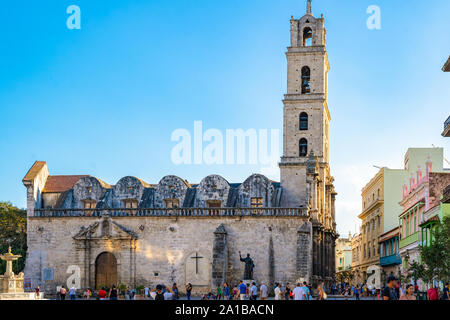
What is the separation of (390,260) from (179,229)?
860 inches

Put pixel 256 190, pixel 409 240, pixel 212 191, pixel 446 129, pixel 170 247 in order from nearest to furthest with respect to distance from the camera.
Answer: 1. pixel 446 129
2. pixel 170 247
3. pixel 256 190
4. pixel 212 191
5. pixel 409 240

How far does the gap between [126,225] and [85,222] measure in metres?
2.69

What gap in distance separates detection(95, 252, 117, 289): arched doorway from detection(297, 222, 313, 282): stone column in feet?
37.8

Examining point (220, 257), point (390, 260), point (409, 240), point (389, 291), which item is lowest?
point (390, 260)

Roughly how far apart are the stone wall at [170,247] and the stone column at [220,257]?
60mm

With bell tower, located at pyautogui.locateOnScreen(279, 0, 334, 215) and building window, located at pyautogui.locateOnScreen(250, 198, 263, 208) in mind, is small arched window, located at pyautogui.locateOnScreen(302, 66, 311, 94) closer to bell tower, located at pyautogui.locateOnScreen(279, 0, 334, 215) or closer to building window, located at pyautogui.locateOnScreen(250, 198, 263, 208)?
bell tower, located at pyautogui.locateOnScreen(279, 0, 334, 215)

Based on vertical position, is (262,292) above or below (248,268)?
below

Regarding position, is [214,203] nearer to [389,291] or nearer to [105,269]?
[105,269]

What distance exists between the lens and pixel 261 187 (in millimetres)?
42656

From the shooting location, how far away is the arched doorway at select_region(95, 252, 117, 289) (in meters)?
40.2

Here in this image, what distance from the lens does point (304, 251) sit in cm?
3784

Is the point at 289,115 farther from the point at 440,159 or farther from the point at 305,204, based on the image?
the point at 440,159

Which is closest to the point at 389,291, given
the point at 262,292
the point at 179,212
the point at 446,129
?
the point at 262,292

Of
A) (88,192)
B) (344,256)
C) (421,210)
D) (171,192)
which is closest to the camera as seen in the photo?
(421,210)
